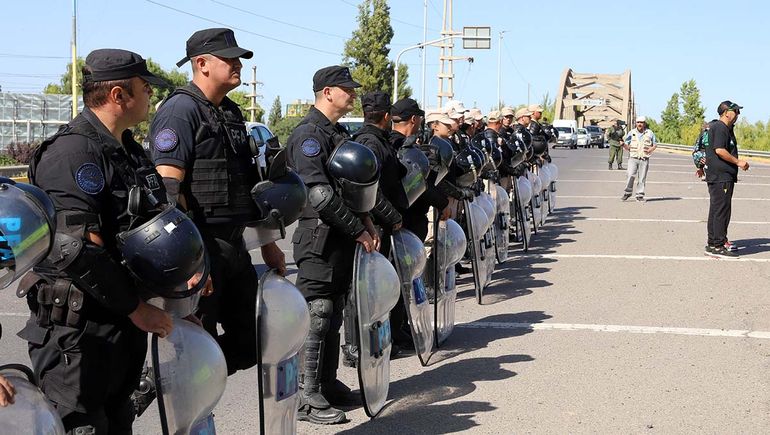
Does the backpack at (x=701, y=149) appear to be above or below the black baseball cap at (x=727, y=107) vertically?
below

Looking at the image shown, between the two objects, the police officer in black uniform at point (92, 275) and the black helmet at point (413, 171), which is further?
the black helmet at point (413, 171)

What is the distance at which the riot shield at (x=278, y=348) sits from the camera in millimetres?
3859

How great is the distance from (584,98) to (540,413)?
113078mm

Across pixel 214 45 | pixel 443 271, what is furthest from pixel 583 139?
pixel 214 45

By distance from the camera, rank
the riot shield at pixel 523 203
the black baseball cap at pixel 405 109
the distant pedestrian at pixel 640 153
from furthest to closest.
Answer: the distant pedestrian at pixel 640 153
the riot shield at pixel 523 203
the black baseball cap at pixel 405 109

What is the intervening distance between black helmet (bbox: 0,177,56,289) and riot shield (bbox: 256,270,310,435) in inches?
47.1

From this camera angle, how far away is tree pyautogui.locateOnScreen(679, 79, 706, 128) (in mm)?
77500

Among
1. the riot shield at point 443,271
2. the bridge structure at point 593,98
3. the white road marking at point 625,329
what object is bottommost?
the white road marking at point 625,329

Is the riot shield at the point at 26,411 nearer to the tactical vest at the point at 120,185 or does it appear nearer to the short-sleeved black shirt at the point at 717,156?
the tactical vest at the point at 120,185

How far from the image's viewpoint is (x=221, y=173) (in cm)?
401

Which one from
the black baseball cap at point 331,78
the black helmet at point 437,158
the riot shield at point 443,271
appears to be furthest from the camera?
the black helmet at point 437,158

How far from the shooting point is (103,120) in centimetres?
340

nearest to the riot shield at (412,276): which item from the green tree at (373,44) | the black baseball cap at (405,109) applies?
the black baseball cap at (405,109)

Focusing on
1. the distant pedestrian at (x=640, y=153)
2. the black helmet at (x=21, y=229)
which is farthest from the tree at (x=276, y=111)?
the black helmet at (x=21, y=229)
